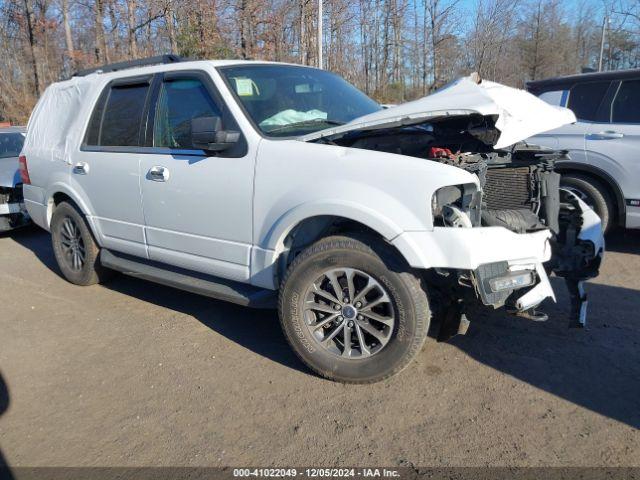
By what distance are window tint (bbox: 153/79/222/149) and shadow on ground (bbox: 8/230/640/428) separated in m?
1.55

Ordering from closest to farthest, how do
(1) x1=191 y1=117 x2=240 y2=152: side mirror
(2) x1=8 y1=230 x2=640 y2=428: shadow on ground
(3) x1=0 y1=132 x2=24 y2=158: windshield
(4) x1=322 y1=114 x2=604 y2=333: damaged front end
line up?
1. (4) x1=322 y1=114 x2=604 y2=333: damaged front end
2. (2) x1=8 y1=230 x2=640 y2=428: shadow on ground
3. (1) x1=191 y1=117 x2=240 y2=152: side mirror
4. (3) x1=0 y1=132 x2=24 y2=158: windshield

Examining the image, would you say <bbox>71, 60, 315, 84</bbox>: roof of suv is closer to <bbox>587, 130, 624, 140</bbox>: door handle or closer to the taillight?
the taillight

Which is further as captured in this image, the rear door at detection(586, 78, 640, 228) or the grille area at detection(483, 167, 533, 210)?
the rear door at detection(586, 78, 640, 228)

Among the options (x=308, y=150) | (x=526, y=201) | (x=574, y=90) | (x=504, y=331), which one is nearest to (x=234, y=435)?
(x=308, y=150)

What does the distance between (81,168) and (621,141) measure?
554cm

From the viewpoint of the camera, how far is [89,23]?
89.6 ft

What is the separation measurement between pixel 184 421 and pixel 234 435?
358 millimetres

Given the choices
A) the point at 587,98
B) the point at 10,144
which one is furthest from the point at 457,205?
the point at 10,144

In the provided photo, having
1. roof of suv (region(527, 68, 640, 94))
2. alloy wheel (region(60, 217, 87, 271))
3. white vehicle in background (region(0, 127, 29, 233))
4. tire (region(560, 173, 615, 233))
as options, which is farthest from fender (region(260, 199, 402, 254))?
white vehicle in background (region(0, 127, 29, 233))

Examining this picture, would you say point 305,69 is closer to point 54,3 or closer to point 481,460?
point 481,460

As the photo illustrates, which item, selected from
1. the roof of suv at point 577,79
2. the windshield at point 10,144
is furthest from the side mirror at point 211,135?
the windshield at point 10,144

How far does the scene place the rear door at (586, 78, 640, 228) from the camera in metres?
5.57

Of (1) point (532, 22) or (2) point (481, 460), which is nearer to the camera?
(2) point (481, 460)

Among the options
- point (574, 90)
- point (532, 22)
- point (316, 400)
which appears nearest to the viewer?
point (316, 400)
